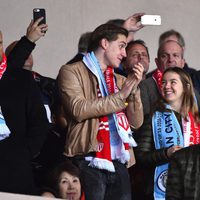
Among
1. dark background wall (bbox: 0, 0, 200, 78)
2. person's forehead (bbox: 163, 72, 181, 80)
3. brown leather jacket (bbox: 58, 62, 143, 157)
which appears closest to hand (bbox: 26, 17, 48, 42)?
brown leather jacket (bbox: 58, 62, 143, 157)

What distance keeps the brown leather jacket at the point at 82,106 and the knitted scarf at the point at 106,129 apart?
0.19 ft

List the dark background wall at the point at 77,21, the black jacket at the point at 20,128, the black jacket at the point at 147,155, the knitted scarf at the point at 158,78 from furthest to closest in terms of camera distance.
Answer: the dark background wall at the point at 77,21
the knitted scarf at the point at 158,78
the black jacket at the point at 147,155
the black jacket at the point at 20,128

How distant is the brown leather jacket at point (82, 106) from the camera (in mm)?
9586

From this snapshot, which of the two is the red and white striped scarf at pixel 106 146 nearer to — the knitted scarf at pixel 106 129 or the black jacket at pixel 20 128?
the knitted scarf at pixel 106 129

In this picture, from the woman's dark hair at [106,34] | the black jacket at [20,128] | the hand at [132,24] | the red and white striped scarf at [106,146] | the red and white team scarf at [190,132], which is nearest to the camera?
the black jacket at [20,128]

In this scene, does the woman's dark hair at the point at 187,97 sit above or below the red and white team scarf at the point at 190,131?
above

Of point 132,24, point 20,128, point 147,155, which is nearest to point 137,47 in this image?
point 132,24

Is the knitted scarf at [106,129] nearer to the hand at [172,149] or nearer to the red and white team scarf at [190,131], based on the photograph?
the hand at [172,149]

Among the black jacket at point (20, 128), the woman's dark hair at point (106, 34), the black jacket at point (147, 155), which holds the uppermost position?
the woman's dark hair at point (106, 34)

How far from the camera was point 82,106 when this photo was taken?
378 inches

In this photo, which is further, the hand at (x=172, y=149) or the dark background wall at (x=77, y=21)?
the dark background wall at (x=77, y=21)

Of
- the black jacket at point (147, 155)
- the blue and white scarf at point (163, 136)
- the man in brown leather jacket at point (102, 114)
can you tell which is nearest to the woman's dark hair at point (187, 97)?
the blue and white scarf at point (163, 136)

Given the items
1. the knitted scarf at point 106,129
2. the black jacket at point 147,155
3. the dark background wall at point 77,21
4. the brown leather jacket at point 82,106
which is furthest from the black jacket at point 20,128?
the dark background wall at point 77,21

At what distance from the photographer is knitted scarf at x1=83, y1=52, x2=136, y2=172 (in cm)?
957
